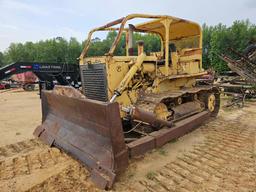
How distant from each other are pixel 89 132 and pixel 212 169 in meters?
1.92

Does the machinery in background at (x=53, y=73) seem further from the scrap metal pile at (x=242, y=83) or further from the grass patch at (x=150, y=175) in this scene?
the scrap metal pile at (x=242, y=83)

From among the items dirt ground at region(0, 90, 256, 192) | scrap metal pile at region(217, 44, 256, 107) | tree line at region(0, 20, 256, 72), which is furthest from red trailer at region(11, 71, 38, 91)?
scrap metal pile at region(217, 44, 256, 107)

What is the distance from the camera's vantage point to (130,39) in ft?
16.3

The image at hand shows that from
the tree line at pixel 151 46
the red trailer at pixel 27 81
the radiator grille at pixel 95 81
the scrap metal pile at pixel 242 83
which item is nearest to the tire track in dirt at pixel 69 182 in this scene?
the radiator grille at pixel 95 81

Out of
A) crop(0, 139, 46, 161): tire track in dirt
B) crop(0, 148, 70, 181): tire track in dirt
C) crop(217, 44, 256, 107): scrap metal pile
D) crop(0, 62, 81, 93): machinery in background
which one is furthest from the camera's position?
crop(0, 62, 81, 93): machinery in background

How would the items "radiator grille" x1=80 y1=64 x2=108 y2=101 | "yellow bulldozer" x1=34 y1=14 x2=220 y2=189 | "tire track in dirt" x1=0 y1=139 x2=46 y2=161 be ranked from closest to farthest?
"yellow bulldozer" x1=34 y1=14 x2=220 y2=189 → "tire track in dirt" x1=0 y1=139 x2=46 y2=161 → "radiator grille" x1=80 y1=64 x2=108 y2=101

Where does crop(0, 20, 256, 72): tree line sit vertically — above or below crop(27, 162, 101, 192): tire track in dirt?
above

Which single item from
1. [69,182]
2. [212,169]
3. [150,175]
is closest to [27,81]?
[69,182]

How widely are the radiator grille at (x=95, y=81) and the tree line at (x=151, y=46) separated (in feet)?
51.1

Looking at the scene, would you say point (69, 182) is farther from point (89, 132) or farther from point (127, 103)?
point (127, 103)

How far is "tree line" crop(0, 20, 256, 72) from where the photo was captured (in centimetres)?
2372

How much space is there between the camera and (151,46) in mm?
22375

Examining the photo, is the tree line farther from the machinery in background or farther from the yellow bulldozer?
the yellow bulldozer

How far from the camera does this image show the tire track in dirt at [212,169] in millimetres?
2781
